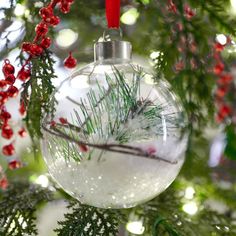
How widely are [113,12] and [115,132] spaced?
0.14 meters

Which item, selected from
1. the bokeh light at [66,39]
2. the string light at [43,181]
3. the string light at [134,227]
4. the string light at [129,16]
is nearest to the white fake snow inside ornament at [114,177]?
the string light at [134,227]

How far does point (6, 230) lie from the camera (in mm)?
694

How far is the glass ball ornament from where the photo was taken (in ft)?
1.67

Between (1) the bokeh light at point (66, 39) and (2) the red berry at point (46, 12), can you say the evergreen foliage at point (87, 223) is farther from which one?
(1) the bokeh light at point (66, 39)

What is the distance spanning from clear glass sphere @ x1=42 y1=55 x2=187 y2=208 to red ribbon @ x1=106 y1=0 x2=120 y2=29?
0.16 feet

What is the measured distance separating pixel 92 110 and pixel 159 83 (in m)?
0.08

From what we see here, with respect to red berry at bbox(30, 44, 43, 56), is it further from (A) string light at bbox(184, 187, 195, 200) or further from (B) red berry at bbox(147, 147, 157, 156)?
(A) string light at bbox(184, 187, 195, 200)

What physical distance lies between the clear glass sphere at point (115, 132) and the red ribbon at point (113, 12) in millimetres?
50

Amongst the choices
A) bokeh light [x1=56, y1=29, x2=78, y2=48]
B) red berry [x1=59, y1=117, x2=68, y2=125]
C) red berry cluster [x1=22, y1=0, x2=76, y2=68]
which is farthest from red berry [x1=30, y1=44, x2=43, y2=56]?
bokeh light [x1=56, y1=29, x2=78, y2=48]

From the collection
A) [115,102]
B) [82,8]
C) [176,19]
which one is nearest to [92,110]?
[115,102]

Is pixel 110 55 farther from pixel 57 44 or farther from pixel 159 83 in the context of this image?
pixel 57 44

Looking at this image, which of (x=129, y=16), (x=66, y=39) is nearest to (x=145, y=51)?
(x=129, y=16)

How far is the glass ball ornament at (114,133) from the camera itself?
1.67 ft

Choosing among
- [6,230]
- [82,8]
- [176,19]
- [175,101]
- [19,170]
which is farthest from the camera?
[19,170]
